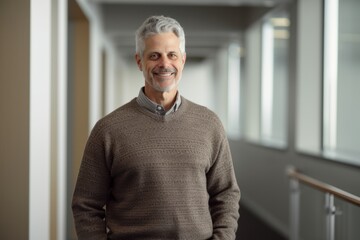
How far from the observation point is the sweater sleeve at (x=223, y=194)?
1771mm

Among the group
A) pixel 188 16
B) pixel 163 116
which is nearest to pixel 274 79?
pixel 188 16

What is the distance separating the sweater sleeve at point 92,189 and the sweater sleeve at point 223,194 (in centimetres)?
37

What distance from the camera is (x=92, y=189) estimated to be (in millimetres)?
1680

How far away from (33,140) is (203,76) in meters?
14.2

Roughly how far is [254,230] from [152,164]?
462cm

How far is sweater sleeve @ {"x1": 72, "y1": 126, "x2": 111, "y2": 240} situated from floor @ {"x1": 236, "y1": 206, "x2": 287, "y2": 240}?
401 cm

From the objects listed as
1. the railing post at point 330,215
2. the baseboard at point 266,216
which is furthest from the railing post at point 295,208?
the baseboard at point 266,216

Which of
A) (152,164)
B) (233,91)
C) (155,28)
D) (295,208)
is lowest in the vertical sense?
(295,208)

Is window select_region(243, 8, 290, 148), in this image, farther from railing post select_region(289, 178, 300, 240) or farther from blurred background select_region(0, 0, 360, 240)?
railing post select_region(289, 178, 300, 240)

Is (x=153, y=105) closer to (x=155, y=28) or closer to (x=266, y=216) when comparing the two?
(x=155, y=28)

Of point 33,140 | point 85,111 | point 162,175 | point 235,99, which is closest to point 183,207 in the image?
point 162,175

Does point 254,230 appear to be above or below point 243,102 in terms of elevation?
below

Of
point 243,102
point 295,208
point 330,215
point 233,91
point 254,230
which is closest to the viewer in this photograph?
point 330,215

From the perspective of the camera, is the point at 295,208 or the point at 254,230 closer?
the point at 295,208
